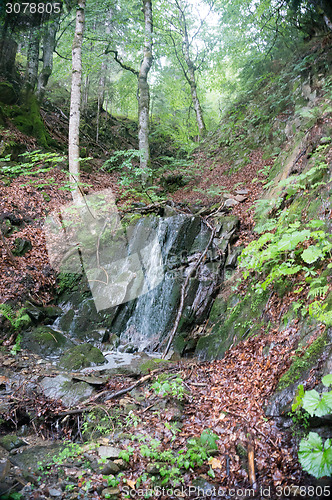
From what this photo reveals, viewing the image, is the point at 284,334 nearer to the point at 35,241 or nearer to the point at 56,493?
the point at 56,493

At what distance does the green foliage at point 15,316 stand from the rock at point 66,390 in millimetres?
2283

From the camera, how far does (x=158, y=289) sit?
7996 mm

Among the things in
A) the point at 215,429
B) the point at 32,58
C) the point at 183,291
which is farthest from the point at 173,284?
the point at 32,58

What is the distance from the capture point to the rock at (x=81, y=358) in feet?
18.7

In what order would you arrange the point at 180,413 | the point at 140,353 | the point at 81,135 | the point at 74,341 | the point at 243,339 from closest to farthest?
the point at 180,413
the point at 243,339
the point at 140,353
the point at 74,341
the point at 81,135

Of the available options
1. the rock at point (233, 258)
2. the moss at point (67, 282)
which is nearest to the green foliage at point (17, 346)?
the moss at point (67, 282)

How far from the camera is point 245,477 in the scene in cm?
261

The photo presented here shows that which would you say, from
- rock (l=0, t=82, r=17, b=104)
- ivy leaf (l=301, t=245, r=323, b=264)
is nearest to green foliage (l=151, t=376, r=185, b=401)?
ivy leaf (l=301, t=245, r=323, b=264)

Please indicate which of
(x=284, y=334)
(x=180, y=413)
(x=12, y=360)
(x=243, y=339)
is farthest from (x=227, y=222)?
(x=12, y=360)

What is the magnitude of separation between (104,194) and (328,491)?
34.5 feet

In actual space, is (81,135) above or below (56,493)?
above

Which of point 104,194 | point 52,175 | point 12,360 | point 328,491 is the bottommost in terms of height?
point 12,360

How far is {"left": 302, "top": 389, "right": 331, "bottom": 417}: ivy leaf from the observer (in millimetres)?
2201

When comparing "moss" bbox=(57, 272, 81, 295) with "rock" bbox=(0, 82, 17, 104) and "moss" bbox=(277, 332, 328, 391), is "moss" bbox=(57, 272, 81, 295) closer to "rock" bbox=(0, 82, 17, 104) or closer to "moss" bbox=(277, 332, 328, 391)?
"moss" bbox=(277, 332, 328, 391)
